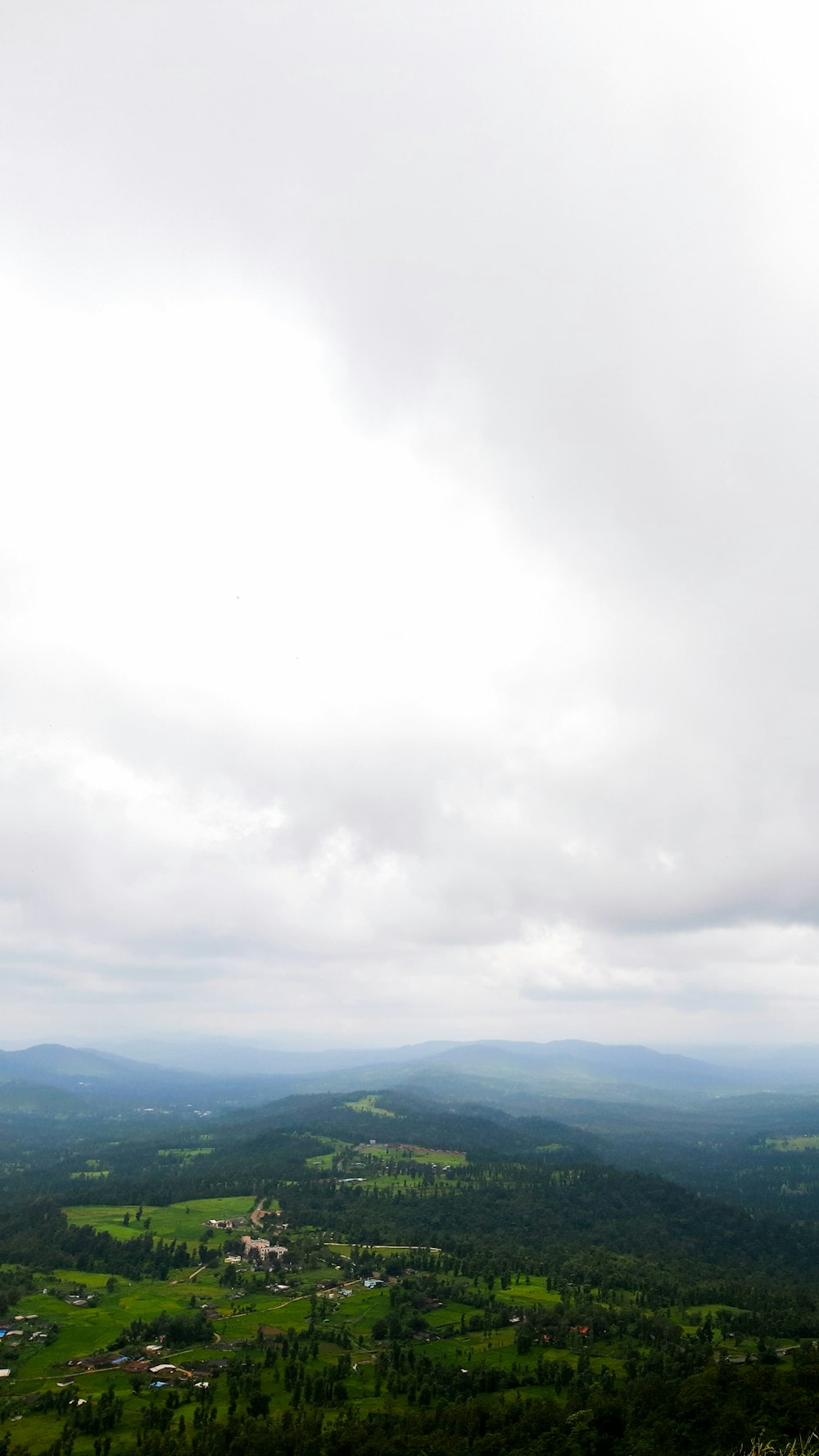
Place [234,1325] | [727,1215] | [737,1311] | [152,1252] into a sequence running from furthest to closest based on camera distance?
[727,1215] < [152,1252] < [737,1311] < [234,1325]

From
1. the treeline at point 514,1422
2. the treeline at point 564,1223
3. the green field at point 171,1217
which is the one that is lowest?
the green field at point 171,1217

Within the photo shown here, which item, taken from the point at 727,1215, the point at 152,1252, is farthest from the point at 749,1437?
the point at 727,1215

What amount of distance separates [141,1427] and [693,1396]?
44299mm

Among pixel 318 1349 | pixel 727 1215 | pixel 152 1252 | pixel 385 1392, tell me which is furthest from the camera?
pixel 727 1215

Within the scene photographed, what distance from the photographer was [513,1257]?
12300 cm

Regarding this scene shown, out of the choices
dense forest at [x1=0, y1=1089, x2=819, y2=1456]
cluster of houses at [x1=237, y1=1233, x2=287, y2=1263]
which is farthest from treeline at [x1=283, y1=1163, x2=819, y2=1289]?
cluster of houses at [x1=237, y1=1233, x2=287, y2=1263]

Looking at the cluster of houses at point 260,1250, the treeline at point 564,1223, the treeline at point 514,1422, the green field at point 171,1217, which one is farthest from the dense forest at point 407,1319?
the green field at point 171,1217

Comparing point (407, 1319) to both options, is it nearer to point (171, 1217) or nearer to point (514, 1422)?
point (514, 1422)

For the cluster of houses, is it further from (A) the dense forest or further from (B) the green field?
(B) the green field

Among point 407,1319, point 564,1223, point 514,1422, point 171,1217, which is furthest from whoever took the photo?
point 564,1223

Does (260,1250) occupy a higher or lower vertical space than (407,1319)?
lower

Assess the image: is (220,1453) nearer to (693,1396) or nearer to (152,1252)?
(693,1396)

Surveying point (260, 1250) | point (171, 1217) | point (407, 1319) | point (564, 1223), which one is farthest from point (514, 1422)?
point (171, 1217)

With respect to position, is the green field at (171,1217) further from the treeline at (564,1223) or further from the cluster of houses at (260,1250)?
the treeline at (564,1223)
